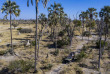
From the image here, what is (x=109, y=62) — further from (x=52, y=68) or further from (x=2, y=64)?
(x=2, y=64)

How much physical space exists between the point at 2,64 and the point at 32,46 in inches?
359

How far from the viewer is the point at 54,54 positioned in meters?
20.2

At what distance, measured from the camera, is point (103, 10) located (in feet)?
62.5

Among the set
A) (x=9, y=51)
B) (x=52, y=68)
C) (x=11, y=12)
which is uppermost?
(x=11, y=12)

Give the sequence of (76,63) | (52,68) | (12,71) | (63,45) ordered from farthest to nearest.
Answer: (63,45) → (76,63) → (52,68) → (12,71)

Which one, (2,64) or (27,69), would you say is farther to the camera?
(2,64)

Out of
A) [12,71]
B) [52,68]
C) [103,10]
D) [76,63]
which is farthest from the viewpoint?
[103,10]

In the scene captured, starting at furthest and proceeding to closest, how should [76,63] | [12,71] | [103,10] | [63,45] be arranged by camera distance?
1. [63,45]
2. [103,10]
3. [76,63]
4. [12,71]

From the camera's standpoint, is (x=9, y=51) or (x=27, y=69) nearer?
(x=27, y=69)

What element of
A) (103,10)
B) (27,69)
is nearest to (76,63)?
(27,69)

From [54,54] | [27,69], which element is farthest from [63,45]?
[27,69]

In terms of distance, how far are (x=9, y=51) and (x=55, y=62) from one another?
8.89 meters

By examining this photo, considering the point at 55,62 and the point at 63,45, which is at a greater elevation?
the point at 63,45

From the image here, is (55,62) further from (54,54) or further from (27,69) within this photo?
(27,69)
